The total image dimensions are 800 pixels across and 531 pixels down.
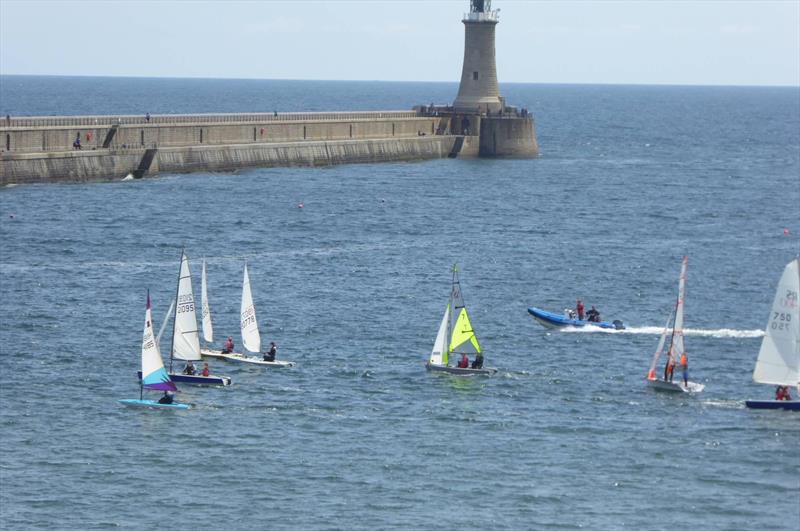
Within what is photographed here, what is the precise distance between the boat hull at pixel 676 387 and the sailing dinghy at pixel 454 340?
7.08 metres

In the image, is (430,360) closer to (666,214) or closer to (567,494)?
(567,494)

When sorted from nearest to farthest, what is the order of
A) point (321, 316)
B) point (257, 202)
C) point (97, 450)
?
1. point (97, 450)
2. point (321, 316)
3. point (257, 202)

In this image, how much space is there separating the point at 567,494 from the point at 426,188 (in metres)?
89.1

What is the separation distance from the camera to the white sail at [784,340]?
196 ft

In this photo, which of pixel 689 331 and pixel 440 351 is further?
pixel 689 331

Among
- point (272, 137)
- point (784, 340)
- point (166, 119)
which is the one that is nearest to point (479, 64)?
point (272, 137)

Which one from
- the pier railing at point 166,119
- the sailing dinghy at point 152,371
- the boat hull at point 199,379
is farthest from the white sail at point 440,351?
the pier railing at point 166,119

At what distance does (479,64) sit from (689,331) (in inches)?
3681

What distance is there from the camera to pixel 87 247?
9500 centimetres

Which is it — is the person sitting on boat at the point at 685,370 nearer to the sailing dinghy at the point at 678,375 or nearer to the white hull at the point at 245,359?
the sailing dinghy at the point at 678,375

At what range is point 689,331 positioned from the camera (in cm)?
7319

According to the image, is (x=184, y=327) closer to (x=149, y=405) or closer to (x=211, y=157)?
(x=149, y=405)

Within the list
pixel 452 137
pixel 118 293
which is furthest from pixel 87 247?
pixel 452 137

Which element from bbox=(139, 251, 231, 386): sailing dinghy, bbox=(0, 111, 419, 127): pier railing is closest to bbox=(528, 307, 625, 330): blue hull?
bbox=(139, 251, 231, 386): sailing dinghy
